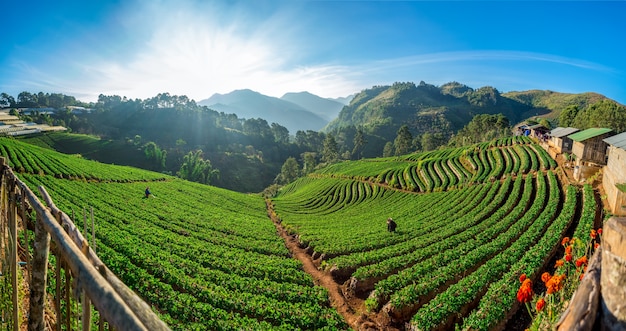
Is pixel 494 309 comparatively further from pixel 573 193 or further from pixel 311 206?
pixel 311 206

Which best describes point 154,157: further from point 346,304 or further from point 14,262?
point 14,262

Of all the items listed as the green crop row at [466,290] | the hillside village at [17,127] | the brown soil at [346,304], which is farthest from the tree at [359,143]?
the hillside village at [17,127]

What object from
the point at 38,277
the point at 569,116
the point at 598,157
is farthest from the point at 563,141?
the point at 38,277

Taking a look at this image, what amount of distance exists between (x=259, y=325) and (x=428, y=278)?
8063 millimetres

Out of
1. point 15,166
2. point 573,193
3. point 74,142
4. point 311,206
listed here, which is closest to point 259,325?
point 573,193

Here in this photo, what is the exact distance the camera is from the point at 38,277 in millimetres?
3598

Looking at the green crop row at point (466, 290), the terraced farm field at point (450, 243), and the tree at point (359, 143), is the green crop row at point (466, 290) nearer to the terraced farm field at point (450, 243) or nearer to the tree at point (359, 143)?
the terraced farm field at point (450, 243)

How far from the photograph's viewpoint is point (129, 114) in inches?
6206

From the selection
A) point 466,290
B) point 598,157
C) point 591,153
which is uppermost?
point 591,153

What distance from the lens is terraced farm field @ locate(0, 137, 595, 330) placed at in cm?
1141

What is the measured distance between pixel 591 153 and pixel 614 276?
39.9 meters

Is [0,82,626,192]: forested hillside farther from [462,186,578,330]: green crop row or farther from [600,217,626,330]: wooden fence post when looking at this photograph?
[600,217,626,330]: wooden fence post

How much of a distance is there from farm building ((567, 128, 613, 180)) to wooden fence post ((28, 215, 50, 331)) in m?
40.1

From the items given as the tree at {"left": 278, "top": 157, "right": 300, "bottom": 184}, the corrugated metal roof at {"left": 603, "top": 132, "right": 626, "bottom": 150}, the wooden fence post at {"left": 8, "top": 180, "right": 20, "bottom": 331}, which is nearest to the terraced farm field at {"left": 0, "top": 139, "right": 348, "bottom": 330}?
the wooden fence post at {"left": 8, "top": 180, "right": 20, "bottom": 331}
